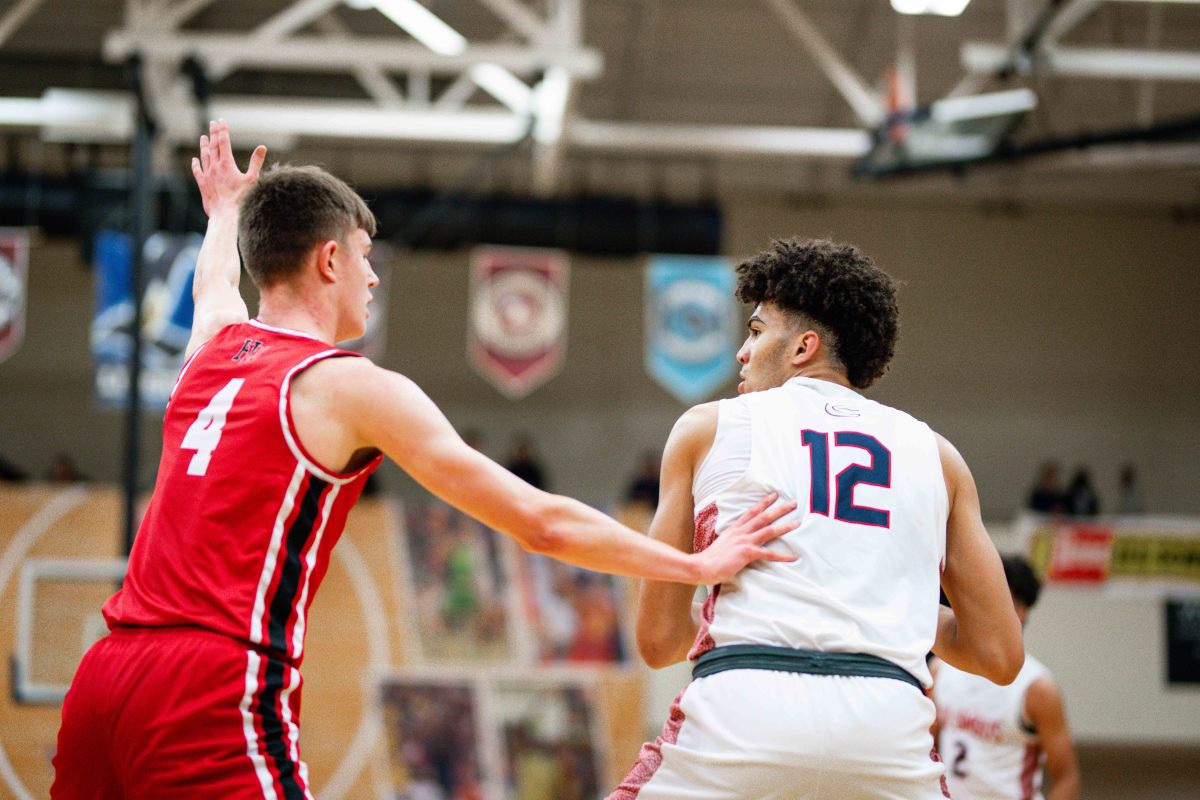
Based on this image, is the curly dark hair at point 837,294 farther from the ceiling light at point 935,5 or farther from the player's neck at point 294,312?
the ceiling light at point 935,5

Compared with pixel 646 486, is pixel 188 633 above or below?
above

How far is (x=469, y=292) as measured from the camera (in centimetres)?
1764

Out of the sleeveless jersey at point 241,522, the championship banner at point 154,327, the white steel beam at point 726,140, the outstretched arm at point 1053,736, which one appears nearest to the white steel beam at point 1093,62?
the white steel beam at point 726,140

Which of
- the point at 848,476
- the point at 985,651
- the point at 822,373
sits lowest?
the point at 985,651

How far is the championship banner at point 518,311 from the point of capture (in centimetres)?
1186

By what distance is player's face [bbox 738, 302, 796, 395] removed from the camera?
8.22 ft

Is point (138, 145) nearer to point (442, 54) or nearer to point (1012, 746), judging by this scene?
point (442, 54)

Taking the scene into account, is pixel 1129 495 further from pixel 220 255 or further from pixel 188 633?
pixel 188 633

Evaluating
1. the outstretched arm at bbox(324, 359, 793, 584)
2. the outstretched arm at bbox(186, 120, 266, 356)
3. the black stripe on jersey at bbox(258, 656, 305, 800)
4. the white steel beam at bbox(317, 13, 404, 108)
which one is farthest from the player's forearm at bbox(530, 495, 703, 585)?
the white steel beam at bbox(317, 13, 404, 108)

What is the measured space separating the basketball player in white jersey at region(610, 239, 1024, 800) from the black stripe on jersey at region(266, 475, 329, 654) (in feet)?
2.13

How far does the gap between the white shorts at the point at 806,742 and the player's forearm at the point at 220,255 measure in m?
1.55

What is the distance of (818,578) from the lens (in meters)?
2.21

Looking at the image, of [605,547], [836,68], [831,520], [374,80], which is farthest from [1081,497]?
[605,547]

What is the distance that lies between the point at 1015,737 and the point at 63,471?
13.2m
